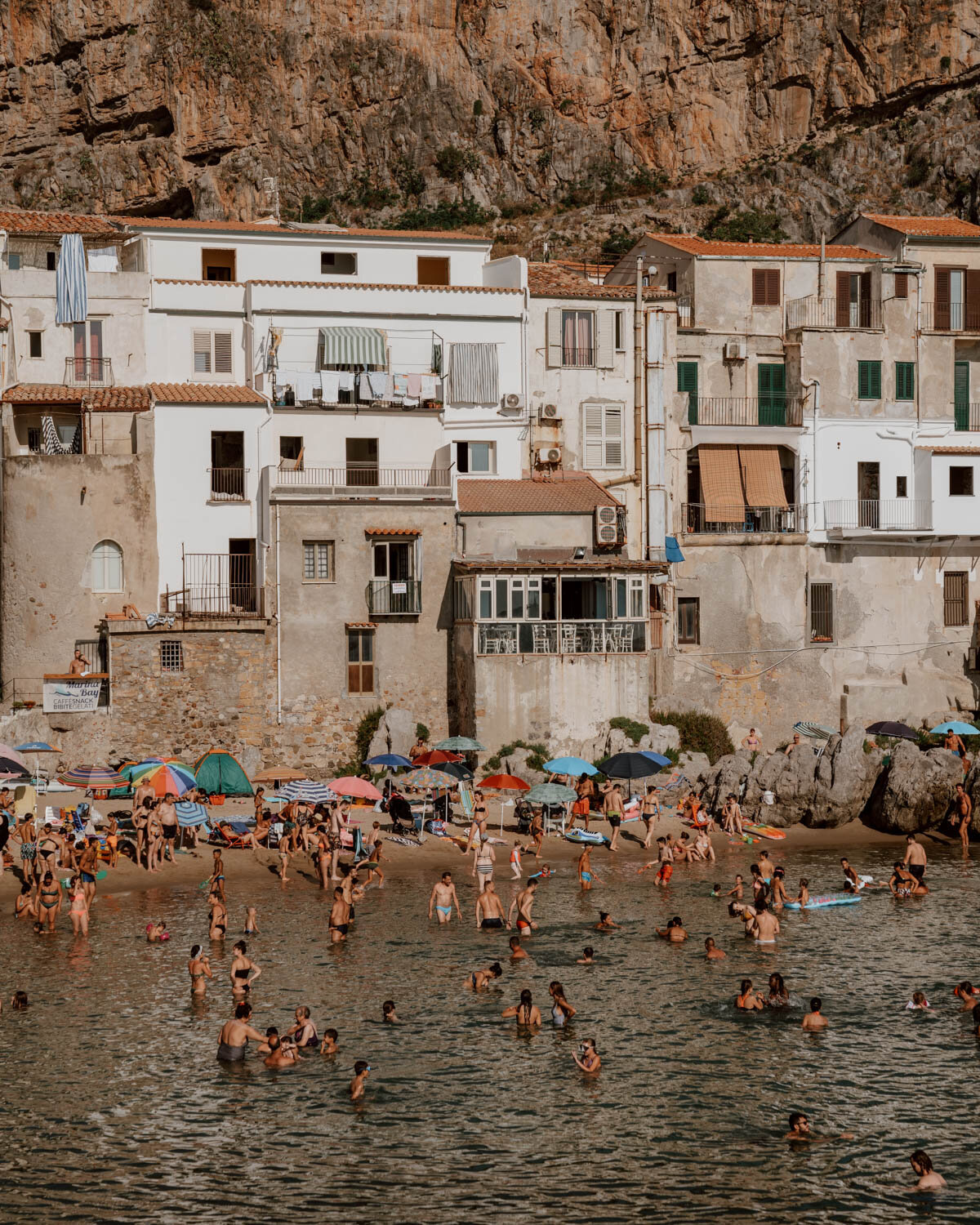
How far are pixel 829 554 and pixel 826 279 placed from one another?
374 inches

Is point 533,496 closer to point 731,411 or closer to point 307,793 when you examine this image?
point 731,411

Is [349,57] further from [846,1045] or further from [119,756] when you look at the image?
[846,1045]

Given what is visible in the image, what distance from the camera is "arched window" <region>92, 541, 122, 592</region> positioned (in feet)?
158

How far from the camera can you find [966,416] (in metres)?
56.9

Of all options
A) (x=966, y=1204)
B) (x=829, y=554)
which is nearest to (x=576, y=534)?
(x=829, y=554)

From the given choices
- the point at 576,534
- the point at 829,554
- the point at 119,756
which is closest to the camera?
the point at 119,756

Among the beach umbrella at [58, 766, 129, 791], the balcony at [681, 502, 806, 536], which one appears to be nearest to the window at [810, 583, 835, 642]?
the balcony at [681, 502, 806, 536]

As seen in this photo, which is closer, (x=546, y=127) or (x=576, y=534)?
(x=576, y=534)

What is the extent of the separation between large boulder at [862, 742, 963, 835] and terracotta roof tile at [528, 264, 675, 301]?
17.8 metres

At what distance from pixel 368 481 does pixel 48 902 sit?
65.5 ft

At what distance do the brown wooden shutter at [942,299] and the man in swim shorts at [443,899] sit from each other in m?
30.4

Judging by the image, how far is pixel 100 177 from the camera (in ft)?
321

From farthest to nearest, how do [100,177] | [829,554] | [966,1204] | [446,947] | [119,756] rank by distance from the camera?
1. [100,177]
2. [829,554]
3. [119,756]
4. [446,947]
5. [966,1204]

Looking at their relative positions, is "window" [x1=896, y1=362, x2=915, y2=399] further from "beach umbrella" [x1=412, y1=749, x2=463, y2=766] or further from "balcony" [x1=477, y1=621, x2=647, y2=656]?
"beach umbrella" [x1=412, y1=749, x2=463, y2=766]
